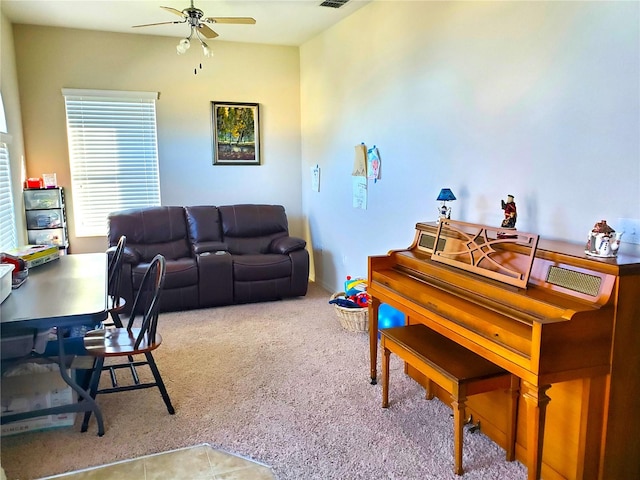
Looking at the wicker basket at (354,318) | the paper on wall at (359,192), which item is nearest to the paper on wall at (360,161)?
the paper on wall at (359,192)

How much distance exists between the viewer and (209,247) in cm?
499

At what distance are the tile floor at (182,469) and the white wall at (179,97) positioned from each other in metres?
3.65

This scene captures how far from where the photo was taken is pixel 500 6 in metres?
2.78

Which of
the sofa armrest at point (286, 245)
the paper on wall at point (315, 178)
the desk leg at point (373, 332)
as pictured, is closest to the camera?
the desk leg at point (373, 332)

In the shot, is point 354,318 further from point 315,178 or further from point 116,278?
point 315,178

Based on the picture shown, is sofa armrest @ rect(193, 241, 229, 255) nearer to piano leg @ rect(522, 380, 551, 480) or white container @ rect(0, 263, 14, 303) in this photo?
white container @ rect(0, 263, 14, 303)

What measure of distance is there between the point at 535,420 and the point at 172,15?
4.49 metres

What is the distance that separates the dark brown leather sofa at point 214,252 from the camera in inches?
181

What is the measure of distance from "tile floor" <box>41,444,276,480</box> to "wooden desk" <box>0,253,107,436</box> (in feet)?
1.11

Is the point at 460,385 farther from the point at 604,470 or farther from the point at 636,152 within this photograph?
the point at 636,152

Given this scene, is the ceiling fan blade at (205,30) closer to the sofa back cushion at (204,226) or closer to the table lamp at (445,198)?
the sofa back cushion at (204,226)

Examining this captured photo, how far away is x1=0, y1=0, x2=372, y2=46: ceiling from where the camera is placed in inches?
167

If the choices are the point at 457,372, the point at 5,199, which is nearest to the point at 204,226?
the point at 5,199

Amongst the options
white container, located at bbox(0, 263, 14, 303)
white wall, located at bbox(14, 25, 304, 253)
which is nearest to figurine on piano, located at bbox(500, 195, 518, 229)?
white container, located at bbox(0, 263, 14, 303)
